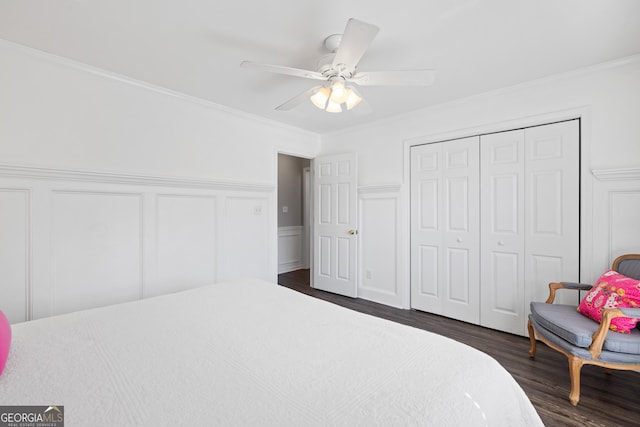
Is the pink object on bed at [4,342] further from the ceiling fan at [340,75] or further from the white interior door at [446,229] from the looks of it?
the white interior door at [446,229]

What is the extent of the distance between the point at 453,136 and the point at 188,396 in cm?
319

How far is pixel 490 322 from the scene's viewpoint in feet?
9.32

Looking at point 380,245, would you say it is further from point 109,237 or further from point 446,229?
point 109,237

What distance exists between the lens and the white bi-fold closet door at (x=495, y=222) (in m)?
2.47

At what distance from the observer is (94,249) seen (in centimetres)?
230

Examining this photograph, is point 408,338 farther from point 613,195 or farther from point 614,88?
point 614,88

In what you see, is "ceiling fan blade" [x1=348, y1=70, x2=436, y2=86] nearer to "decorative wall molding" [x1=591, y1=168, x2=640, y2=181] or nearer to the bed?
the bed

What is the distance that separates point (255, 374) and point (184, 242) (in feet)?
7.36

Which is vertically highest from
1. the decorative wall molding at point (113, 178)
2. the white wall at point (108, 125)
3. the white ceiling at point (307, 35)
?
the white ceiling at point (307, 35)

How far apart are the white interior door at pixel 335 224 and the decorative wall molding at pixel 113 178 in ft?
3.78

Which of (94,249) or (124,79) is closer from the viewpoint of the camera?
(94,249)

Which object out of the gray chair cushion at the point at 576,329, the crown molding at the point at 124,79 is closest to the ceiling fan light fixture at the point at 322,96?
the crown molding at the point at 124,79

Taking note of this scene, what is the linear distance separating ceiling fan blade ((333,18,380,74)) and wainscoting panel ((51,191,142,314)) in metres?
2.14

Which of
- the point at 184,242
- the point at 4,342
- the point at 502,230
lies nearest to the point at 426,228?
the point at 502,230
